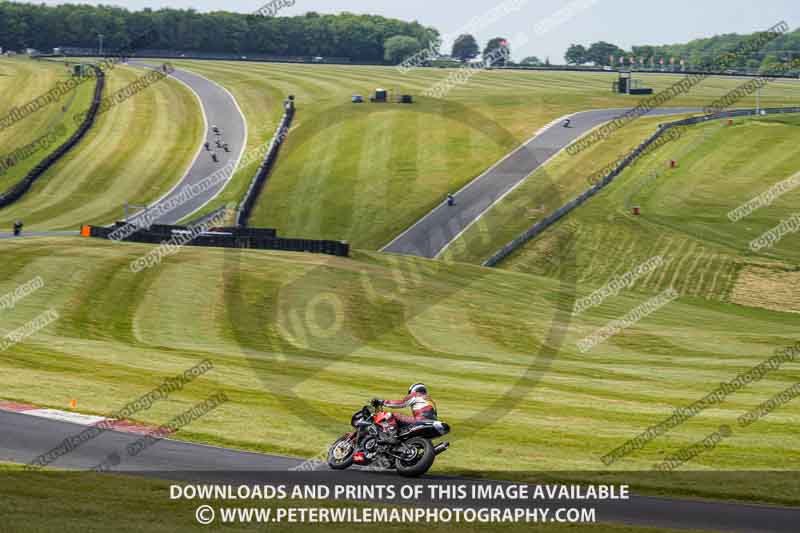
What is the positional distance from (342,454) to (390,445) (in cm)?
117

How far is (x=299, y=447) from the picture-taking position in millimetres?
24953

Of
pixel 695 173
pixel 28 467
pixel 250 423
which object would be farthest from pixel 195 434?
pixel 695 173

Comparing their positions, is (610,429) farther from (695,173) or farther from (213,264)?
(695,173)

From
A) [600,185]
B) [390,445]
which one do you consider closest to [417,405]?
[390,445]

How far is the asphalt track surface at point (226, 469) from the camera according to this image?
19828 mm

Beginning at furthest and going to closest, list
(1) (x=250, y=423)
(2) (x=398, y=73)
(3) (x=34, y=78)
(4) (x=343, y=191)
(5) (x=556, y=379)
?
(2) (x=398, y=73) → (3) (x=34, y=78) → (4) (x=343, y=191) → (5) (x=556, y=379) → (1) (x=250, y=423)

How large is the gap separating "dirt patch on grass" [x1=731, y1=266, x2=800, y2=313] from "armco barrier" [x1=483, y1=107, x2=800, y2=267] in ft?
48.1

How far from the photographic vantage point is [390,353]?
4188cm

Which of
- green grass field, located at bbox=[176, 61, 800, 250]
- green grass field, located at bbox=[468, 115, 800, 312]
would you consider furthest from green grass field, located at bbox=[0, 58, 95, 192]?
green grass field, located at bbox=[468, 115, 800, 312]

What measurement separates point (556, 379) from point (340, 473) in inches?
655

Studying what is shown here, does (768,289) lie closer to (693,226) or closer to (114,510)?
(693,226)

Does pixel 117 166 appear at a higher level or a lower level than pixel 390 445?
lower

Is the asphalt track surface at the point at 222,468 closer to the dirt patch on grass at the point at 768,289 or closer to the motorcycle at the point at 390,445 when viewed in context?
the motorcycle at the point at 390,445

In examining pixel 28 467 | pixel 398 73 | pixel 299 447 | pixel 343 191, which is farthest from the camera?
pixel 398 73
